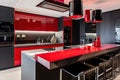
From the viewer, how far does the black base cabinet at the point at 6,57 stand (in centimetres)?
365

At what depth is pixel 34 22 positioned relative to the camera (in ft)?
15.9

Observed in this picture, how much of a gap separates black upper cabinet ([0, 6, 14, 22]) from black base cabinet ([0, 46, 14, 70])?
3.39 ft

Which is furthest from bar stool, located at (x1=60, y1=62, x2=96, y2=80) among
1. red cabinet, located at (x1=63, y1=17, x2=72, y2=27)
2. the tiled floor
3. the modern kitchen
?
red cabinet, located at (x1=63, y1=17, x2=72, y2=27)

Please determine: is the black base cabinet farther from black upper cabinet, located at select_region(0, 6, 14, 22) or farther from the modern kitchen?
black upper cabinet, located at select_region(0, 6, 14, 22)

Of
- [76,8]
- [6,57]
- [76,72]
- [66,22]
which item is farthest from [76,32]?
[76,72]

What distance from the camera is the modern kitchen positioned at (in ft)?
6.37

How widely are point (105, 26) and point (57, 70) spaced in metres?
3.86

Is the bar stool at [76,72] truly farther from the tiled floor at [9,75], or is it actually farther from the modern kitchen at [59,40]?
the tiled floor at [9,75]

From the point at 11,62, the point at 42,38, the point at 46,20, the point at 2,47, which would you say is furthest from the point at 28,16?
the point at 11,62

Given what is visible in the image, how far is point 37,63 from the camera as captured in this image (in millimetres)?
1816

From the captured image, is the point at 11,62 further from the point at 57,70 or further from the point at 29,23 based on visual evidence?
the point at 57,70

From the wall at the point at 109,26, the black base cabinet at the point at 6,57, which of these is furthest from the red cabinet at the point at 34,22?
the wall at the point at 109,26

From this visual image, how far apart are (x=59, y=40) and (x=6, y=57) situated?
2.82m

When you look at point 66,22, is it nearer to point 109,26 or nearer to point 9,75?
point 109,26
